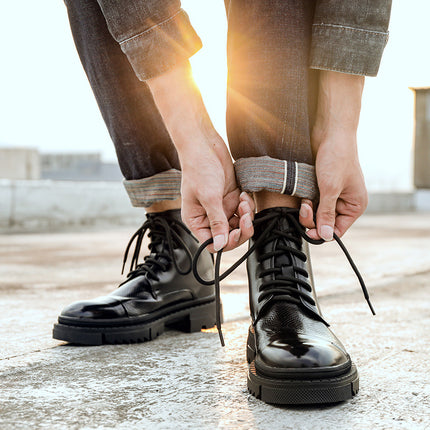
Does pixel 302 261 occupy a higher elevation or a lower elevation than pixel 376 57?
lower

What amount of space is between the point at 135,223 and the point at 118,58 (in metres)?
3.88

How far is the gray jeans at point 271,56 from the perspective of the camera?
0.94 metres

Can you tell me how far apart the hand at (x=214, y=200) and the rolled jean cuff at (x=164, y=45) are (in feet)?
0.47

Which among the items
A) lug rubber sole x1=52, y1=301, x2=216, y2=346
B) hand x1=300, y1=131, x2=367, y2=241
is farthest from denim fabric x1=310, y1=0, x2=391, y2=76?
lug rubber sole x1=52, y1=301, x2=216, y2=346

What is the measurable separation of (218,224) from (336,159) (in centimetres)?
23

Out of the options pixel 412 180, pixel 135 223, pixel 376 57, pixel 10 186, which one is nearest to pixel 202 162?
pixel 376 57

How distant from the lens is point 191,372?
0.95 meters

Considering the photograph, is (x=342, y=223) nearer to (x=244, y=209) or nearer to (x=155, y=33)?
(x=244, y=209)

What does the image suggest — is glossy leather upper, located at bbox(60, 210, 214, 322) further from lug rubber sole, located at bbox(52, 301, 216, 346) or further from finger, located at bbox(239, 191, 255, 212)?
finger, located at bbox(239, 191, 255, 212)

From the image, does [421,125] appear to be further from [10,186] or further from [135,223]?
[10,186]

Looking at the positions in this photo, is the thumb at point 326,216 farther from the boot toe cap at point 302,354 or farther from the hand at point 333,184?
the boot toe cap at point 302,354

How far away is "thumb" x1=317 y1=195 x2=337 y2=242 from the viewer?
0.96m

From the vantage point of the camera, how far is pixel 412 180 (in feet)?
33.8

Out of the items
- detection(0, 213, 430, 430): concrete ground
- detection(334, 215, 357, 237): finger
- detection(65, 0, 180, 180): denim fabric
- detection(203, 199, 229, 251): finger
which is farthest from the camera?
detection(65, 0, 180, 180): denim fabric
